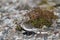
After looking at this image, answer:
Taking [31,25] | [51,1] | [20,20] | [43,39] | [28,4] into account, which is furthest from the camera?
[51,1]

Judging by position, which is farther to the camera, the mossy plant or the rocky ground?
the mossy plant

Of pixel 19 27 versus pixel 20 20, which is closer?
pixel 19 27

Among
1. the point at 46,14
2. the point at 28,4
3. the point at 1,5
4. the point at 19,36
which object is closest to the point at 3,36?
the point at 19,36

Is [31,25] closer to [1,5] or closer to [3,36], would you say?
[3,36]

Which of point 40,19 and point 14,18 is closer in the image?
point 40,19

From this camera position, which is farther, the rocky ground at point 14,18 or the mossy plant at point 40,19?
the mossy plant at point 40,19

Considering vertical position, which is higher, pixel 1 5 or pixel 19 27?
pixel 1 5

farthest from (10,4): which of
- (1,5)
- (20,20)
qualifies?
(20,20)

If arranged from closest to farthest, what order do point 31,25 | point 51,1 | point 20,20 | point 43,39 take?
point 43,39 < point 31,25 < point 20,20 < point 51,1

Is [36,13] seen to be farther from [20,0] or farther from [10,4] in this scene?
[10,4]

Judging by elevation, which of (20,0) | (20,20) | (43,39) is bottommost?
(43,39)
